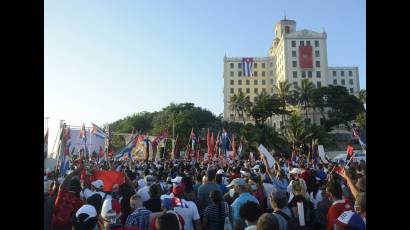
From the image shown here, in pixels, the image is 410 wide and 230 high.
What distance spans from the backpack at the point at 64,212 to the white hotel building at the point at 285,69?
80.5 metres

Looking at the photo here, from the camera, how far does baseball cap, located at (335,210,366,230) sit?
4.79 m

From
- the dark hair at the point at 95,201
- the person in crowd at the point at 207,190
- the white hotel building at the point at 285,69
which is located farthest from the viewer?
the white hotel building at the point at 285,69

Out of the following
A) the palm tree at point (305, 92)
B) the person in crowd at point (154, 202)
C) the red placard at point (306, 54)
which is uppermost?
the red placard at point (306, 54)

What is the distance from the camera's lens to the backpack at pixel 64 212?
6.46 metres

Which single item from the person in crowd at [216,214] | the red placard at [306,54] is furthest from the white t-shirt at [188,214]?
the red placard at [306,54]

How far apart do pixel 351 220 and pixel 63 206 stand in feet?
15.5

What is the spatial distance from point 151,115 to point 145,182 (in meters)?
82.9

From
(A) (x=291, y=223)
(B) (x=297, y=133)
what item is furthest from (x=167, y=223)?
(B) (x=297, y=133)

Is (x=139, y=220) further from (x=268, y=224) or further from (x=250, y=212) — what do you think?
(x=268, y=224)

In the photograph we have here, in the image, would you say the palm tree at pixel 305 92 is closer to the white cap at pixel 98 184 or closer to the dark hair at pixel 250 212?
the white cap at pixel 98 184

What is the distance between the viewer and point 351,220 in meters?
4.85
